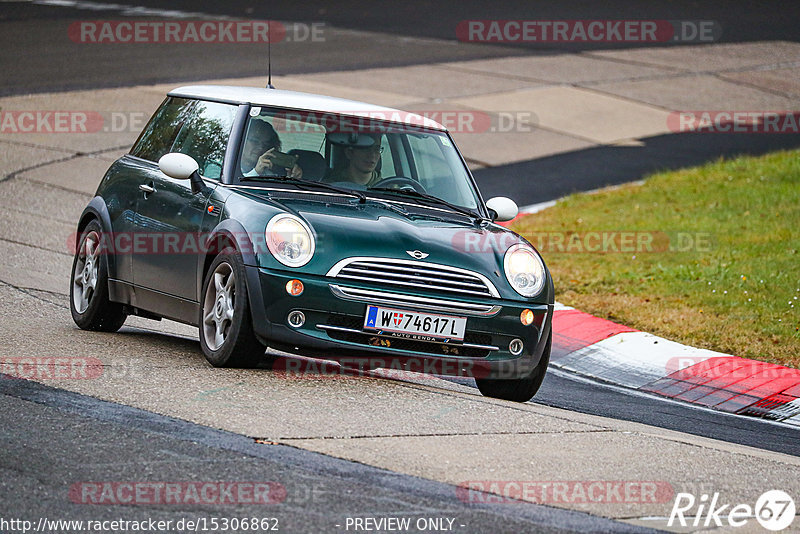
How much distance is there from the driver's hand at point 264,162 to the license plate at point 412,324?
4.27 ft

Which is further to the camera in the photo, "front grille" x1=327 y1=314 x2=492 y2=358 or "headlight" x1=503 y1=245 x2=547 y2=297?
"headlight" x1=503 y1=245 x2=547 y2=297

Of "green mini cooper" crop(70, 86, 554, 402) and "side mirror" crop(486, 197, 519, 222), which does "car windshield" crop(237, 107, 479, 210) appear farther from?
"side mirror" crop(486, 197, 519, 222)

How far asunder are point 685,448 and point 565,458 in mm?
838

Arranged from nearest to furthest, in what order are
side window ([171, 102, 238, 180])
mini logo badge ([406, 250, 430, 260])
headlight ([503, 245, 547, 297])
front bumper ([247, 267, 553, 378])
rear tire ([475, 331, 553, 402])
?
front bumper ([247, 267, 553, 378]) < mini logo badge ([406, 250, 430, 260]) < headlight ([503, 245, 547, 297]) < rear tire ([475, 331, 553, 402]) < side window ([171, 102, 238, 180])

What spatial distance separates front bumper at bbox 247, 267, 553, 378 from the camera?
657 centimetres

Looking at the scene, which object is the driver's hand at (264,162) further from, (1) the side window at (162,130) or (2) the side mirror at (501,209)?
(2) the side mirror at (501,209)

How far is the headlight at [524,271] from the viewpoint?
6.95 metres

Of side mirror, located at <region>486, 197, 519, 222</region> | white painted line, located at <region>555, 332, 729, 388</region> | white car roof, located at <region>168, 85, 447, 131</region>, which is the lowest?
white painted line, located at <region>555, 332, 729, 388</region>

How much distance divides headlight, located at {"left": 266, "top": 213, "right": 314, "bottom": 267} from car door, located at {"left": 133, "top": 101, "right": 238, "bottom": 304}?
2.22ft

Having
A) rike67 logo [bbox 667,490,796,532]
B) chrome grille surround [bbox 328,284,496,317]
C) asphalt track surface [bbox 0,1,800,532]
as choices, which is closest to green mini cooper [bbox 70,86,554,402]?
chrome grille surround [bbox 328,284,496,317]

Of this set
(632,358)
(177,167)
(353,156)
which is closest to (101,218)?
(177,167)

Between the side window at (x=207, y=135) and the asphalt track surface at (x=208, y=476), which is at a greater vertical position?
the side window at (x=207, y=135)

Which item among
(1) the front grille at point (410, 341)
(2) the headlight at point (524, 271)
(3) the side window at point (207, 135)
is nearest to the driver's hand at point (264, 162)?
(3) the side window at point (207, 135)

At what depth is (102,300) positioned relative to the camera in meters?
8.23
